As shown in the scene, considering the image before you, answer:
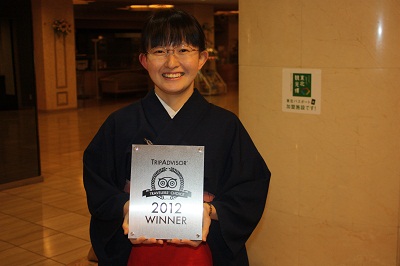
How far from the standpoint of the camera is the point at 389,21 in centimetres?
305

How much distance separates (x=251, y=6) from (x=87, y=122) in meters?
8.67

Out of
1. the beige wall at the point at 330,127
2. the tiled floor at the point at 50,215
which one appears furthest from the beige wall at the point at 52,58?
the beige wall at the point at 330,127

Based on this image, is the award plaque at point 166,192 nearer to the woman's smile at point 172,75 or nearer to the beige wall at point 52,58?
the woman's smile at point 172,75

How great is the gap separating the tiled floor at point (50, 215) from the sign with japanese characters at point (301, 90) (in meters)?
1.87

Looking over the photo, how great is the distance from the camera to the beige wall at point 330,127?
3.12 metres

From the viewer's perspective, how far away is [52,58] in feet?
43.8

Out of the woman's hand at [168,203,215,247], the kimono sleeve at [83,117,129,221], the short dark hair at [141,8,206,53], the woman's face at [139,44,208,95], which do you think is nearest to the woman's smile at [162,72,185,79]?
the woman's face at [139,44,208,95]

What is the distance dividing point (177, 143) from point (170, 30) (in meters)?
0.39

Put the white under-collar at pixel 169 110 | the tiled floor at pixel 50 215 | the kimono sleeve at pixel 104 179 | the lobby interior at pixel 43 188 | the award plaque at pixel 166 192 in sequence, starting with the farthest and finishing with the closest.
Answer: the lobby interior at pixel 43 188 < the tiled floor at pixel 50 215 < the white under-collar at pixel 169 110 < the kimono sleeve at pixel 104 179 < the award plaque at pixel 166 192

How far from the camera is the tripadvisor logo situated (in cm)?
175

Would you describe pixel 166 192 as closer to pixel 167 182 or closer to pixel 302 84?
pixel 167 182

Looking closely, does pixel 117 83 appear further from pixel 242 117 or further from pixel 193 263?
pixel 193 263

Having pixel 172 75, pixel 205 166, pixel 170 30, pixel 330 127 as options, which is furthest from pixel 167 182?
pixel 330 127

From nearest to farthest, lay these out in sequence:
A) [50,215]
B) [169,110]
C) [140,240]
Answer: [140,240], [169,110], [50,215]
